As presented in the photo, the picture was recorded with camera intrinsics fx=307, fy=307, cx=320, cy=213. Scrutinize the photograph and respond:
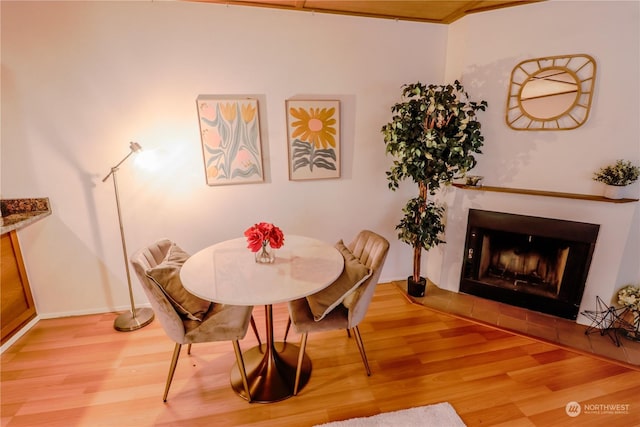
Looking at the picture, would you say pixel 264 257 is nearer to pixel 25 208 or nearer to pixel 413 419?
pixel 413 419

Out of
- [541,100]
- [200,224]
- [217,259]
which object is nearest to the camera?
[217,259]

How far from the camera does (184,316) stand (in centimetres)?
194

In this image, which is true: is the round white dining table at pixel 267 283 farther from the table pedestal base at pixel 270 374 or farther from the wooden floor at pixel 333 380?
the wooden floor at pixel 333 380

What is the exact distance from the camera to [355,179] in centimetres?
312

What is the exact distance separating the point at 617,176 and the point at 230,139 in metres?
3.07

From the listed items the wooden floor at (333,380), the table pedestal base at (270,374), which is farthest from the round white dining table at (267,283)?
the wooden floor at (333,380)

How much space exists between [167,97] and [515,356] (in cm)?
345

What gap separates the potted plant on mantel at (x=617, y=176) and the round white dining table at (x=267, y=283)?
6.98 feet

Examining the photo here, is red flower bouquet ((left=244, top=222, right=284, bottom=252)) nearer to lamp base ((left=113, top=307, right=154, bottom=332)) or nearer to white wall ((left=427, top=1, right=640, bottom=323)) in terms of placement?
lamp base ((left=113, top=307, right=154, bottom=332))

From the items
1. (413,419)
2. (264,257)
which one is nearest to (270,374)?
(264,257)

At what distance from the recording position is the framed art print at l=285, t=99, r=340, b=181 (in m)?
2.83

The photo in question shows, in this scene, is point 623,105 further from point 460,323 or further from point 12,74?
point 12,74

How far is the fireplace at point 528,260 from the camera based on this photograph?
2.58 m

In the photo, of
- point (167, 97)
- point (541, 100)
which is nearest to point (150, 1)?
point (167, 97)
